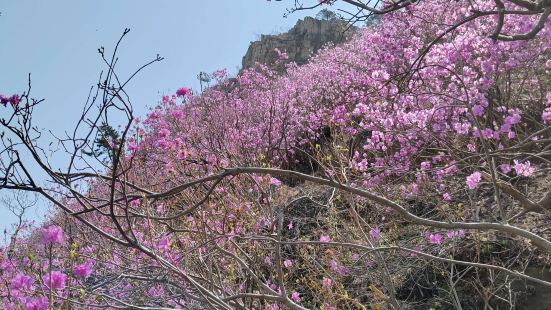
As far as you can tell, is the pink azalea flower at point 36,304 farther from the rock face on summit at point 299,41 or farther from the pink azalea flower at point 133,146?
the rock face on summit at point 299,41

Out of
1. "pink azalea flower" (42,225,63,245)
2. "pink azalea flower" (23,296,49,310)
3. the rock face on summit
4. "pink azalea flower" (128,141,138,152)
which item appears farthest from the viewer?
the rock face on summit

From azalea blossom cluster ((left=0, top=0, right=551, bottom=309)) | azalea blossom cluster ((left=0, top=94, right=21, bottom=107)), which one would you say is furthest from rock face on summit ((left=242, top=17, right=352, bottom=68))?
azalea blossom cluster ((left=0, top=94, right=21, bottom=107))

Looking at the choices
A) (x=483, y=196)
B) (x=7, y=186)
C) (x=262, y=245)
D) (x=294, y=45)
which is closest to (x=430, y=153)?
(x=483, y=196)

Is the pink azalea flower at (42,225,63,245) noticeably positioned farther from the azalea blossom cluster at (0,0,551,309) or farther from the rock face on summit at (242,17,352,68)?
the rock face on summit at (242,17,352,68)

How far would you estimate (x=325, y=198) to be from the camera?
7.53 meters

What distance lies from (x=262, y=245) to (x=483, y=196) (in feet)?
11.4

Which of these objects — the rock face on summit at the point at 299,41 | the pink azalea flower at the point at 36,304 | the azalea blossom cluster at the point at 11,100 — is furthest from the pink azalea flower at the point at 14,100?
the rock face on summit at the point at 299,41

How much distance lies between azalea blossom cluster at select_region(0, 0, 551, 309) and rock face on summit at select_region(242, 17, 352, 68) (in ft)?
77.0

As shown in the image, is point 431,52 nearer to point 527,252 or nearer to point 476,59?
point 476,59

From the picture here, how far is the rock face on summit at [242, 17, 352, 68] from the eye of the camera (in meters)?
34.1

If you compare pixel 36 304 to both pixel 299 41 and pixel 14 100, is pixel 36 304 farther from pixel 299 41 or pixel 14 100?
pixel 299 41

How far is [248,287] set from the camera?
4.48 meters

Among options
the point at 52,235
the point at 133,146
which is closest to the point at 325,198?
the point at 133,146

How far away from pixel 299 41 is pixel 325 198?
1166 inches
